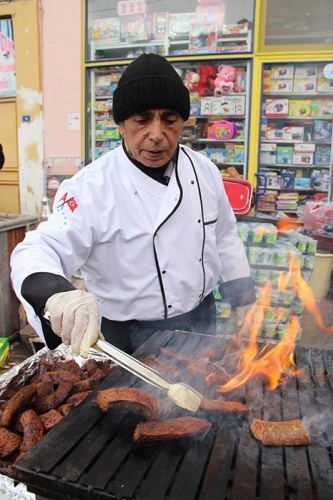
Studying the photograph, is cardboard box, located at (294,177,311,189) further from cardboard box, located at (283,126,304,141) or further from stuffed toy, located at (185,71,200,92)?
stuffed toy, located at (185,71,200,92)

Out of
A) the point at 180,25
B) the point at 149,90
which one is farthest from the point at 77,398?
the point at 180,25

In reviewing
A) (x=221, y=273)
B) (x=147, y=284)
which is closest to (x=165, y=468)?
(x=147, y=284)

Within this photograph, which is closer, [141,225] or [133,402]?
[133,402]

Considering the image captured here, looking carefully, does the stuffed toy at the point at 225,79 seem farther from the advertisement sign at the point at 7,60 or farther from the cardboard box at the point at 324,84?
the advertisement sign at the point at 7,60

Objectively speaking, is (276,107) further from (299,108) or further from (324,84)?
(324,84)

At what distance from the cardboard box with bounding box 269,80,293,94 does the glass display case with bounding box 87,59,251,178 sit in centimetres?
45

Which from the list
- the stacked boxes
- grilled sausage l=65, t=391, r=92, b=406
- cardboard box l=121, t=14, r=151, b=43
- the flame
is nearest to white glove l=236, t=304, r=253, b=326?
the flame

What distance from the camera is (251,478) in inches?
49.0

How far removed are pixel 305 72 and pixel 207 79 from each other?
1.68 m

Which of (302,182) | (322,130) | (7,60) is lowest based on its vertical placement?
(302,182)

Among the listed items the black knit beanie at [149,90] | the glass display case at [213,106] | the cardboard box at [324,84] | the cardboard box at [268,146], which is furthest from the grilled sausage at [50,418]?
the cardboard box at [324,84]

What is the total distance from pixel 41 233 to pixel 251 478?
1.45 m

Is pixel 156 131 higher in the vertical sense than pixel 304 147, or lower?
lower

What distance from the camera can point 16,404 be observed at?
1988mm
